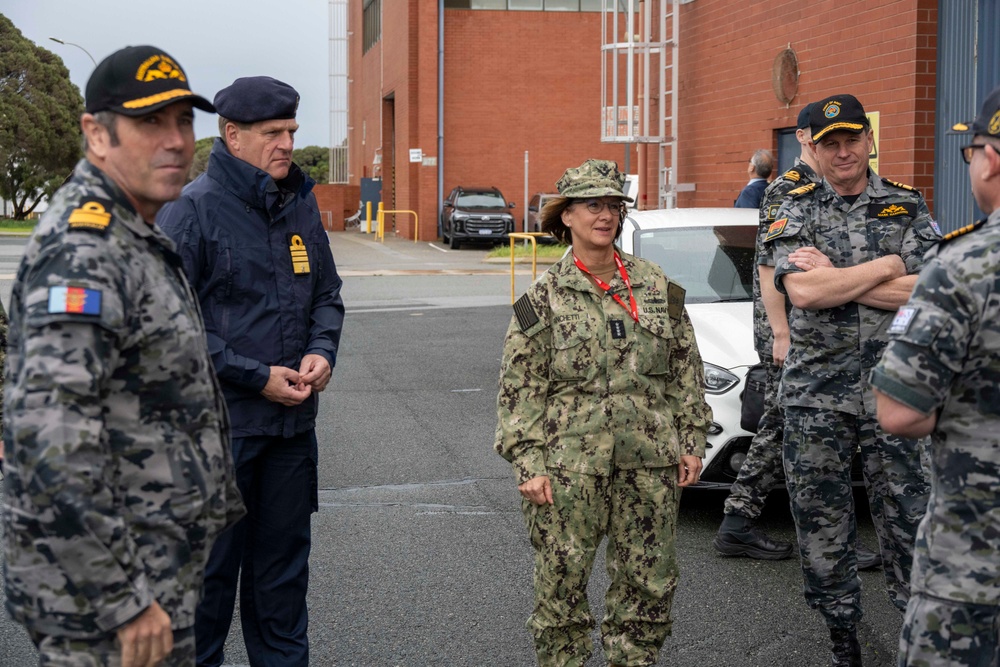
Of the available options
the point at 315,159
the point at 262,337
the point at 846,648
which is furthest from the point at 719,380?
the point at 315,159

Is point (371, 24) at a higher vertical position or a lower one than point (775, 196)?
higher

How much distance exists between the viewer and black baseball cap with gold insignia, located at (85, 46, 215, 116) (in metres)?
2.69

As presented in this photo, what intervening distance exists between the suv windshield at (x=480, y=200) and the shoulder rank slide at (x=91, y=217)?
34.0 m

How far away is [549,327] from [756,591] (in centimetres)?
220

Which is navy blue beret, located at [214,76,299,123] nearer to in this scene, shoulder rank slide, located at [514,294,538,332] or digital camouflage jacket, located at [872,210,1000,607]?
shoulder rank slide, located at [514,294,538,332]

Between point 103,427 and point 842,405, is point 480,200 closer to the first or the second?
point 842,405

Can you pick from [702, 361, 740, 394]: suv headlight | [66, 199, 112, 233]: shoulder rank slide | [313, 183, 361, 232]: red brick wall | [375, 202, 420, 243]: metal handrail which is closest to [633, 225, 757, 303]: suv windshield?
[702, 361, 740, 394]: suv headlight

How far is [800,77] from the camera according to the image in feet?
44.7

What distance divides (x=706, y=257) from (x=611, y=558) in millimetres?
4122

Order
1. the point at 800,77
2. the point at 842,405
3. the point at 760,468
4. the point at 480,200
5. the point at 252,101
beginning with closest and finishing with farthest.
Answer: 1. the point at 252,101
2. the point at 842,405
3. the point at 760,468
4. the point at 800,77
5. the point at 480,200

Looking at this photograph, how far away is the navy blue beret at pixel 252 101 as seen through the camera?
4.06m

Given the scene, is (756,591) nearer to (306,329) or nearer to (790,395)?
(790,395)

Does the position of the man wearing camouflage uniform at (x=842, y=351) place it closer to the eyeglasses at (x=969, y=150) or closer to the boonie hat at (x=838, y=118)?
the boonie hat at (x=838, y=118)

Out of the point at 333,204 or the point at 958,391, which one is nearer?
the point at 958,391
